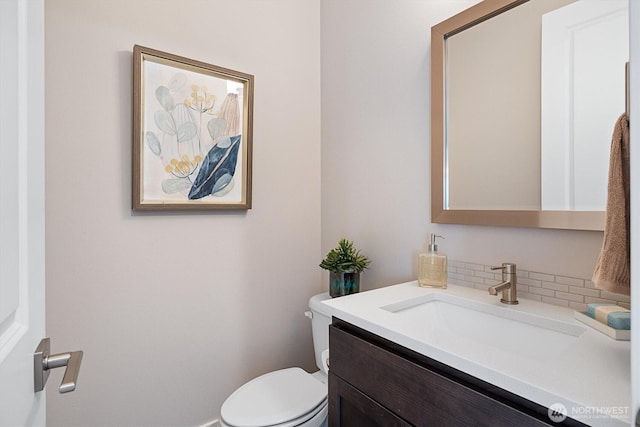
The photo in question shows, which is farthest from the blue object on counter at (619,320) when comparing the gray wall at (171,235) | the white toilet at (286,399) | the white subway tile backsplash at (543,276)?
the gray wall at (171,235)

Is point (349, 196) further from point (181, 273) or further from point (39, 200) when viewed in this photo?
point (39, 200)

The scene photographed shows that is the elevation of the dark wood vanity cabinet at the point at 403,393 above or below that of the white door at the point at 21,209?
below

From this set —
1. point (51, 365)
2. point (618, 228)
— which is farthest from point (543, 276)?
point (51, 365)

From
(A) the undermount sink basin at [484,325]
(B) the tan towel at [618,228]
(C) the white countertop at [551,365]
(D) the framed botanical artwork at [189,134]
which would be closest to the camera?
(C) the white countertop at [551,365]

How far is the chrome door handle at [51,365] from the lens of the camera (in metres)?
0.51

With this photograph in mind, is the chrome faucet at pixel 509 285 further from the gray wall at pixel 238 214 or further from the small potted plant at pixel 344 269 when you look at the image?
the small potted plant at pixel 344 269

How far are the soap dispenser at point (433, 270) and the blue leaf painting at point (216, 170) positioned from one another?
935 mm

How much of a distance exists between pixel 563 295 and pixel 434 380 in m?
0.55

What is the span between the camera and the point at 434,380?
0.66 meters

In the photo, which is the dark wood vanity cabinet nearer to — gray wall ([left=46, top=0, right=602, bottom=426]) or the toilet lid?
the toilet lid

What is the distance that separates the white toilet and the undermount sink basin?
0.30m

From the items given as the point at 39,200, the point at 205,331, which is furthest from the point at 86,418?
the point at 39,200

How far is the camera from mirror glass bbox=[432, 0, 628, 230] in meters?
0.87
